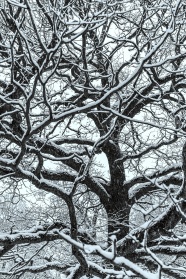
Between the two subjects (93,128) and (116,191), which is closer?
(116,191)

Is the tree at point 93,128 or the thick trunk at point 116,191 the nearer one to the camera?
the tree at point 93,128

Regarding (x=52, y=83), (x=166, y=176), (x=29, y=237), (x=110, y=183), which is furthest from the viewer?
(x=52, y=83)

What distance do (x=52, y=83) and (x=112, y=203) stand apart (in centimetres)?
332

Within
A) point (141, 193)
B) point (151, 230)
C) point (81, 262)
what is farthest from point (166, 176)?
point (81, 262)

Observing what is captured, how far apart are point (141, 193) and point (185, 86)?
2351 millimetres

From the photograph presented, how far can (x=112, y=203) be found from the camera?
723 centimetres

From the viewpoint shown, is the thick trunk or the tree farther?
the thick trunk

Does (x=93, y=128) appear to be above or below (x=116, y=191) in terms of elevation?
above

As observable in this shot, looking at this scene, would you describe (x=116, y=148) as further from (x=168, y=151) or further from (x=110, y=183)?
(x=168, y=151)

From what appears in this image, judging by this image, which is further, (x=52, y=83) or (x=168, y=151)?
(x=168, y=151)

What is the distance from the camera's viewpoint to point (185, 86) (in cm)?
726

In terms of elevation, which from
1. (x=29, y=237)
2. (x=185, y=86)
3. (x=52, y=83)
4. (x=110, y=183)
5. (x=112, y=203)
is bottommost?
(x=29, y=237)

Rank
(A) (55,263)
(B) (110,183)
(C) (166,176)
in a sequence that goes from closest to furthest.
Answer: (A) (55,263)
(C) (166,176)
(B) (110,183)

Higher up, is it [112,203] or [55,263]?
[112,203]
